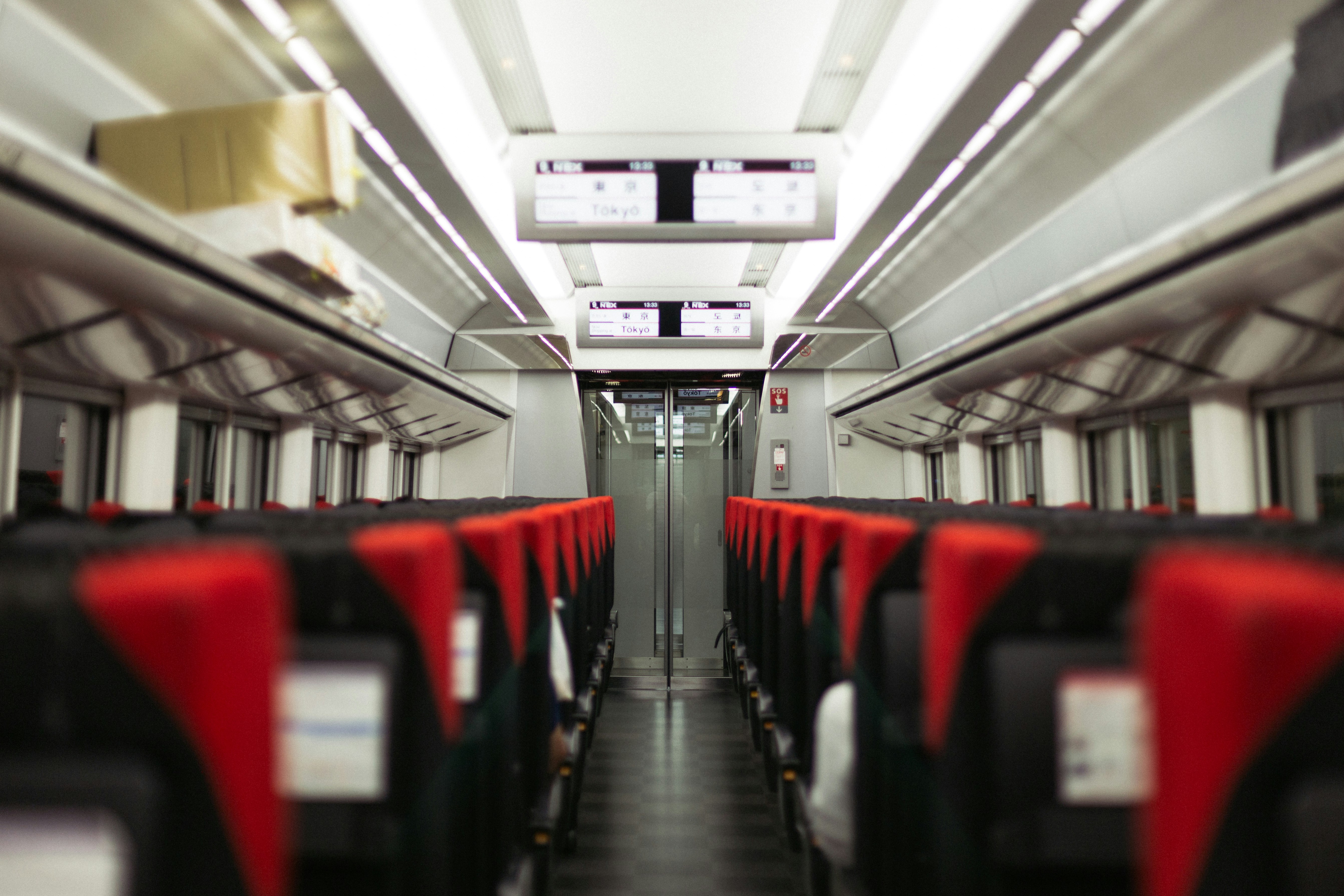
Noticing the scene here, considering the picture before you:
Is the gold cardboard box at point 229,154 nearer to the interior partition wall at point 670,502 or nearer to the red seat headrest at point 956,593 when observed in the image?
the red seat headrest at point 956,593

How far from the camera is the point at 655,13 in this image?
3.98 m

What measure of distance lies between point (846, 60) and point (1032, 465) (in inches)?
142

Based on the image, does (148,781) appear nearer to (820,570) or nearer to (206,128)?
(820,570)

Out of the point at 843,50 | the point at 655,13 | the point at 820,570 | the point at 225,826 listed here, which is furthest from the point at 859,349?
the point at 225,826

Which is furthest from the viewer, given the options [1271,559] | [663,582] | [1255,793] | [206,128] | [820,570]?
[663,582]

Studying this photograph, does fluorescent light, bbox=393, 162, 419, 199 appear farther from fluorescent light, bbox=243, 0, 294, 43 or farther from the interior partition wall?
the interior partition wall

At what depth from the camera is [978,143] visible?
372 centimetres

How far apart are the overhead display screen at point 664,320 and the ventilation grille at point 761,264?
2.03 ft

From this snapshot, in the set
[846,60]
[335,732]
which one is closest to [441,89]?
[846,60]

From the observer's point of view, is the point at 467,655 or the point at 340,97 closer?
the point at 467,655

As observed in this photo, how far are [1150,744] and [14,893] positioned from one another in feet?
3.96

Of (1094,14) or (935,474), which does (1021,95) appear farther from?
(935,474)

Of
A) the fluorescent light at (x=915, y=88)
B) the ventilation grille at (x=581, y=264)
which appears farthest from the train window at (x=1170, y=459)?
the ventilation grille at (x=581, y=264)

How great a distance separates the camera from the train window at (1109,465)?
469 cm
